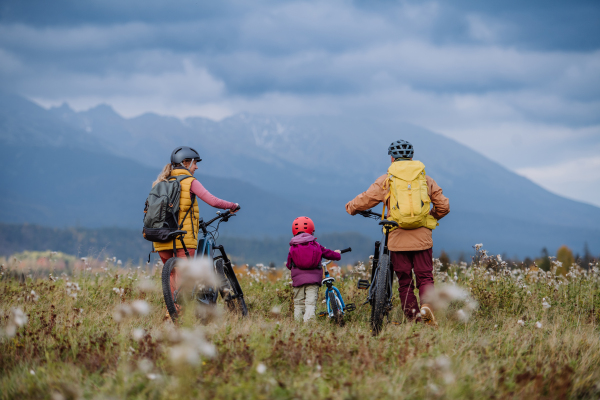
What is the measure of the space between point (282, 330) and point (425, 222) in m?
2.31

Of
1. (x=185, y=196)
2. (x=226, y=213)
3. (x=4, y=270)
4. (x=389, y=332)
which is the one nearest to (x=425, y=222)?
(x=389, y=332)

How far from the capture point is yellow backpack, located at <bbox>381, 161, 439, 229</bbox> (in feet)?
19.6

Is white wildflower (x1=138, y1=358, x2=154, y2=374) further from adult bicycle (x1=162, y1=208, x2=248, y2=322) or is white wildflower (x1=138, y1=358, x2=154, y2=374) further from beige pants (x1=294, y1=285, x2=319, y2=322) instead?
beige pants (x1=294, y1=285, x2=319, y2=322)

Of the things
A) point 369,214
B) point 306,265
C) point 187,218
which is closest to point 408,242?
point 369,214

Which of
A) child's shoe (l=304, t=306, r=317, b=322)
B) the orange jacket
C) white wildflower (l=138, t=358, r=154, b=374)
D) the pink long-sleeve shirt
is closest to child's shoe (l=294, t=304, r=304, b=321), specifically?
child's shoe (l=304, t=306, r=317, b=322)

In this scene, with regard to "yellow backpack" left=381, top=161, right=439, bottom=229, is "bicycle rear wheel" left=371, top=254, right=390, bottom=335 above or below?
below

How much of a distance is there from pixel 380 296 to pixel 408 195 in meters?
1.31

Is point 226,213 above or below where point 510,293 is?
above

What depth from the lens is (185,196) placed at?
6547mm

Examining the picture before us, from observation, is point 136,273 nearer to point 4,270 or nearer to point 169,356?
point 4,270

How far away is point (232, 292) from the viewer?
22.7 ft

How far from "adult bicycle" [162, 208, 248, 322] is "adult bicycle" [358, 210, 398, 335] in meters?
1.81

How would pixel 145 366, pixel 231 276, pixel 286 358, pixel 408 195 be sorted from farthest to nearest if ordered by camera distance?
pixel 231 276 < pixel 408 195 < pixel 286 358 < pixel 145 366

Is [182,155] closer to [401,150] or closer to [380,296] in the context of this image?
[401,150]
